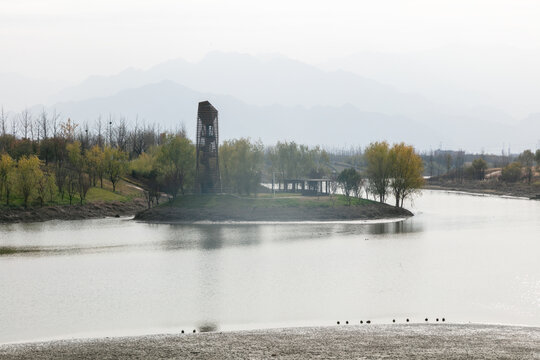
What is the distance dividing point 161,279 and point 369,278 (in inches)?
506

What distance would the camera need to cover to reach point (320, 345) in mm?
22938

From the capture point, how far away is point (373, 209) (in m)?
78.5

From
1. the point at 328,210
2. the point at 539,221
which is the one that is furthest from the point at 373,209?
the point at 539,221

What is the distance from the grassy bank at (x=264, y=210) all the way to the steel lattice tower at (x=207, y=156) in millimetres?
2393

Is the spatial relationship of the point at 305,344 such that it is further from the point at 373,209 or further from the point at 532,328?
the point at 373,209

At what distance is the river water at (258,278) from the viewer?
28484 mm

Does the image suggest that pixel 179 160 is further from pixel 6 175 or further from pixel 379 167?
pixel 379 167

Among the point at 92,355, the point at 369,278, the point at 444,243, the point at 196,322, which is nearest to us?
the point at 92,355

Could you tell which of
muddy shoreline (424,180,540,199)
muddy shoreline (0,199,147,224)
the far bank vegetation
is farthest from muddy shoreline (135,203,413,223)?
muddy shoreline (424,180,540,199)

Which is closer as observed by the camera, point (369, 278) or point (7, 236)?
point (369, 278)

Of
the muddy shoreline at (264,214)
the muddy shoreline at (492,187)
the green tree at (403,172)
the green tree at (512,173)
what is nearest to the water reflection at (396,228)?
the muddy shoreline at (264,214)

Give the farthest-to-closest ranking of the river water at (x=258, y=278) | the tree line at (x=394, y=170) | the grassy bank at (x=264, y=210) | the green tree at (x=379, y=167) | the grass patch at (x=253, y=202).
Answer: the green tree at (x=379, y=167), the tree line at (x=394, y=170), the grass patch at (x=253, y=202), the grassy bank at (x=264, y=210), the river water at (x=258, y=278)

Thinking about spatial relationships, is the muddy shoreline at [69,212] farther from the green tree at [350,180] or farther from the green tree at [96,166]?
the green tree at [350,180]

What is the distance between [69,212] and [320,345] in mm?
65238
